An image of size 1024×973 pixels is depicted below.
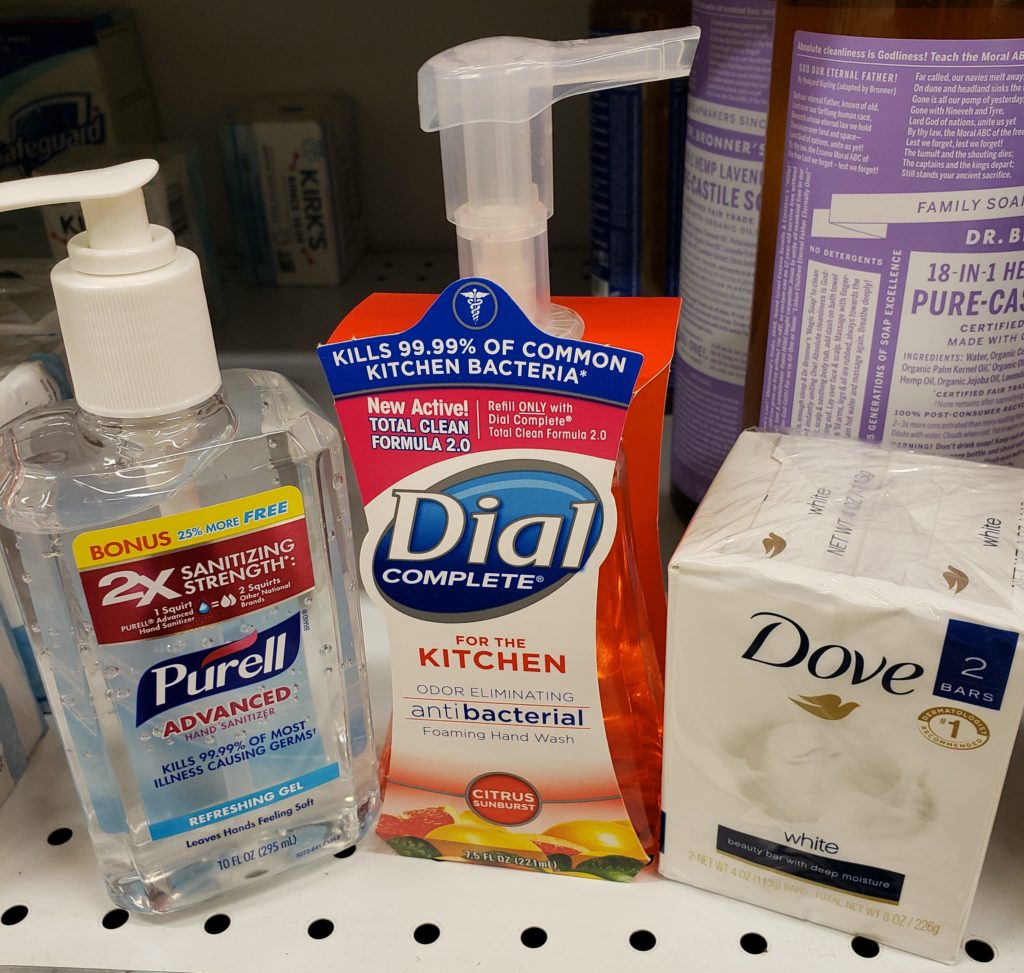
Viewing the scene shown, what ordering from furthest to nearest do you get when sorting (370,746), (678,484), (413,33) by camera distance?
(413,33), (678,484), (370,746)

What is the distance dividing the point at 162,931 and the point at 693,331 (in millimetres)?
360

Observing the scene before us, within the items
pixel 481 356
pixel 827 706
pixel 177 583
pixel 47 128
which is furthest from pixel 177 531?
pixel 47 128

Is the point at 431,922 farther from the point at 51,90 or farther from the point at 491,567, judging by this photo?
the point at 51,90

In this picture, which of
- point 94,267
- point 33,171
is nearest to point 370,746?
point 94,267

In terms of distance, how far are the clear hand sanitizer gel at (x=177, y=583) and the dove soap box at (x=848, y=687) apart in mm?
142

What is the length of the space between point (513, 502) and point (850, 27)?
204 millimetres

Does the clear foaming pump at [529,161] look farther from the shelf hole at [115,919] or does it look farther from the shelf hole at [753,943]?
the shelf hole at [115,919]

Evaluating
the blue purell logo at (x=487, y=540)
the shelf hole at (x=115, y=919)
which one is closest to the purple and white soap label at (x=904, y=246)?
the blue purell logo at (x=487, y=540)

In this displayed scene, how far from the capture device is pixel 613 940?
38cm

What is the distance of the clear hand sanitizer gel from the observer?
348 millimetres

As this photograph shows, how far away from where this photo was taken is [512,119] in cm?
35

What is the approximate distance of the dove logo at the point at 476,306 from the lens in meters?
0.35

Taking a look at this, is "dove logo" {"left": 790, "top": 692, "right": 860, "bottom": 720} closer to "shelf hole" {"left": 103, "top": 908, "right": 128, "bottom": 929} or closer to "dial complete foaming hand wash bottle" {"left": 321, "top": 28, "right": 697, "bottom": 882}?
"dial complete foaming hand wash bottle" {"left": 321, "top": 28, "right": 697, "bottom": 882}

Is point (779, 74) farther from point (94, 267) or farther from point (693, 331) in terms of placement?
point (94, 267)
